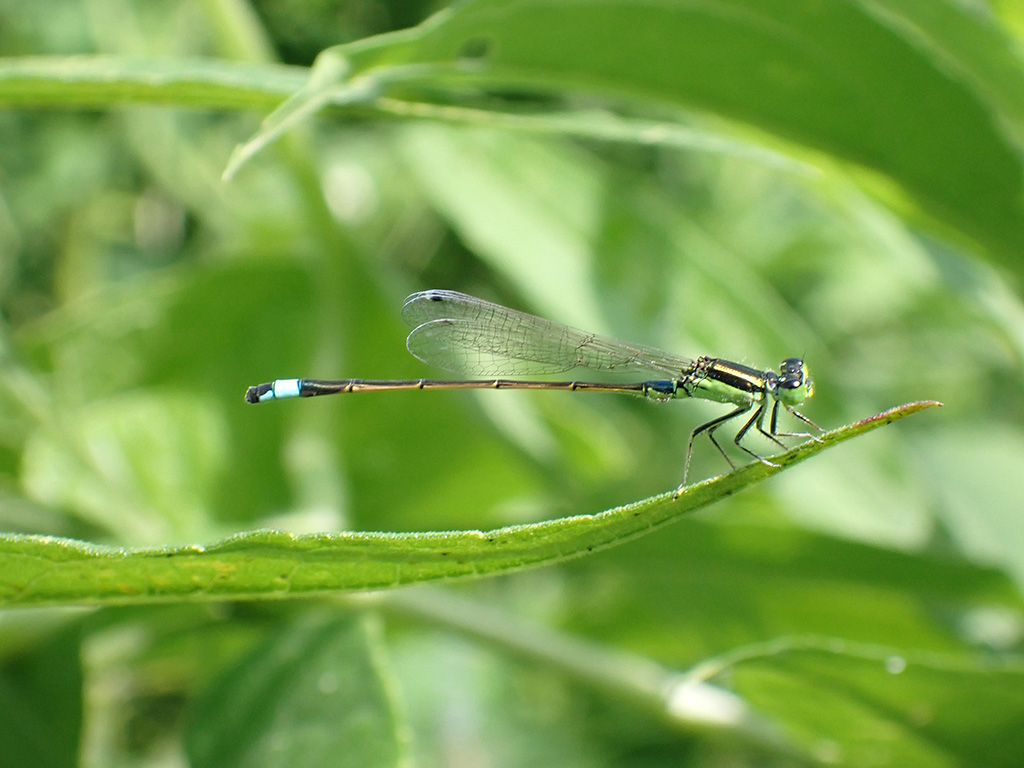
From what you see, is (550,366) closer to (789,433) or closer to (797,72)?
(789,433)

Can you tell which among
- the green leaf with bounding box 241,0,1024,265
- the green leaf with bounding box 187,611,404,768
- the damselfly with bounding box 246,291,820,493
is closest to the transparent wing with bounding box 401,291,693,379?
the damselfly with bounding box 246,291,820,493

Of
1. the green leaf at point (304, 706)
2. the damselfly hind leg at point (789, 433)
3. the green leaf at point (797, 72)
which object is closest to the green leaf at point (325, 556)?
the green leaf at point (304, 706)

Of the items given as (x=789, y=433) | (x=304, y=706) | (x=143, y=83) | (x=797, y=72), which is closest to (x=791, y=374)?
(x=789, y=433)

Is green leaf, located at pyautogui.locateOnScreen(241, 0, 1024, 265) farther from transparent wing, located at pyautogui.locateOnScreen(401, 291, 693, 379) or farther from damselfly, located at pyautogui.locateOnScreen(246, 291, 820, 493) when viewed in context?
transparent wing, located at pyautogui.locateOnScreen(401, 291, 693, 379)

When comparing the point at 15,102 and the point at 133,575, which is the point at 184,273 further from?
the point at 133,575

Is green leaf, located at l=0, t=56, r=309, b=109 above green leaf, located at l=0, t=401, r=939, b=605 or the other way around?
above

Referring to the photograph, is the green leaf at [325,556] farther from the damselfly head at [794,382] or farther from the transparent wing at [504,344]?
the transparent wing at [504,344]
